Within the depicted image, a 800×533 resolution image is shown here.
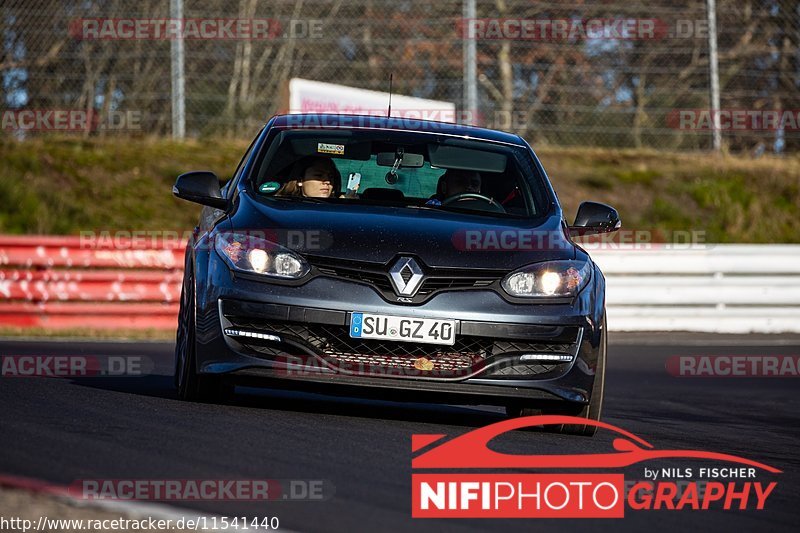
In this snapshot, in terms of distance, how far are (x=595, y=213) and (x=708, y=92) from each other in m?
13.5

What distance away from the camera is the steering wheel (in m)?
7.48

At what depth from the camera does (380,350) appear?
21.0 ft

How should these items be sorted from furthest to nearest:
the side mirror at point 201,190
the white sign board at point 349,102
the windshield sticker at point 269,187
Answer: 1. the white sign board at point 349,102
2. the windshield sticker at point 269,187
3. the side mirror at point 201,190

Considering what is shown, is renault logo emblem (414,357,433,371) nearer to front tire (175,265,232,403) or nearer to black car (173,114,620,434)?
black car (173,114,620,434)

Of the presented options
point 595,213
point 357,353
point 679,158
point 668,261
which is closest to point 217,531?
point 357,353

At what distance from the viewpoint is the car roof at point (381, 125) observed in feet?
26.3

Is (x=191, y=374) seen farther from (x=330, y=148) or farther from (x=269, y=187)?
(x=330, y=148)

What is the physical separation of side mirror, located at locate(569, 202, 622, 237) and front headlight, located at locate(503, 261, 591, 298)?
33.8 inches

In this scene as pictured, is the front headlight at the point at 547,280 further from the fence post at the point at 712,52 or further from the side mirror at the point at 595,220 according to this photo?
the fence post at the point at 712,52

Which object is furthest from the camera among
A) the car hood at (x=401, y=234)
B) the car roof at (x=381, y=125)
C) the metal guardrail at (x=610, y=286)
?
the metal guardrail at (x=610, y=286)

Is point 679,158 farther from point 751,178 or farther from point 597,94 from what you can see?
point 597,94

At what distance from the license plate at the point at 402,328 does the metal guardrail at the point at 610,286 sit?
8776 millimetres

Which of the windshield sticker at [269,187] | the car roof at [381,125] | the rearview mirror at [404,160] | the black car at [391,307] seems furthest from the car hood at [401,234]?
the car roof at [381,125]

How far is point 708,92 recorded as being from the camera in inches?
807
